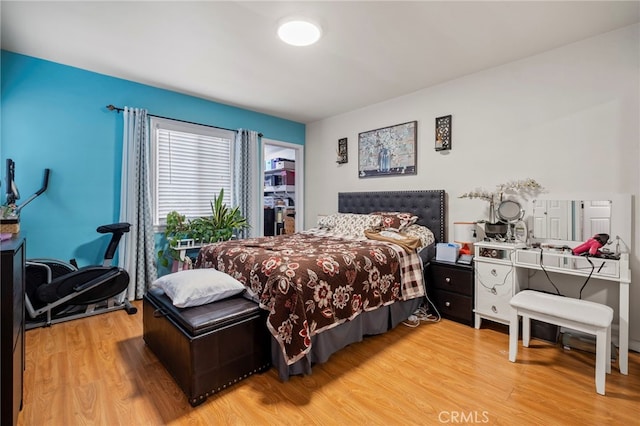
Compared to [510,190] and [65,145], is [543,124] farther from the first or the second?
[65,145]

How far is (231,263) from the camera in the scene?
2420mm

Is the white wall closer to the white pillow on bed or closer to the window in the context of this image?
the window

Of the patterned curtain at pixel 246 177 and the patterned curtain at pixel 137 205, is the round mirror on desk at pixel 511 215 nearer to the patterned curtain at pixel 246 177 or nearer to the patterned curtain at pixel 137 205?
the patterned curtain at pixel 246 177

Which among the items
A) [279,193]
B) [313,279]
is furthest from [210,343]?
[279,193]

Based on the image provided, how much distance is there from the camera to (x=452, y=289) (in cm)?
290

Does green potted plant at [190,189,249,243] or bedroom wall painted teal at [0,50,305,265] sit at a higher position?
bedroom wall painted teal at [0,50,305,265]

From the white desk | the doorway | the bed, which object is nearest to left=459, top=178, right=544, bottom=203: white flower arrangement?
the white desk

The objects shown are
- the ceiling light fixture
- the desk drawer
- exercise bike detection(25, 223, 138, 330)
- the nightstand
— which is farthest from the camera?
the nightstand

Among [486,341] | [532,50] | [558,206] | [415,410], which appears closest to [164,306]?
[415,410]

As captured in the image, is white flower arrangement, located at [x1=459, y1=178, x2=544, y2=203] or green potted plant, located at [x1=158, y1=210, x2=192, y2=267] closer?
white flower arrangement, located at [x1=459, y1=178, x2=544, y2=203]

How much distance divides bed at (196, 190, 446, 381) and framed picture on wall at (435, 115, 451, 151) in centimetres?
120

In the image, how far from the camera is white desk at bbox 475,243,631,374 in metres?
1.99

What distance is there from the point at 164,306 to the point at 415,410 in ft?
5.76

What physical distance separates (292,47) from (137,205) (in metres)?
2.52
